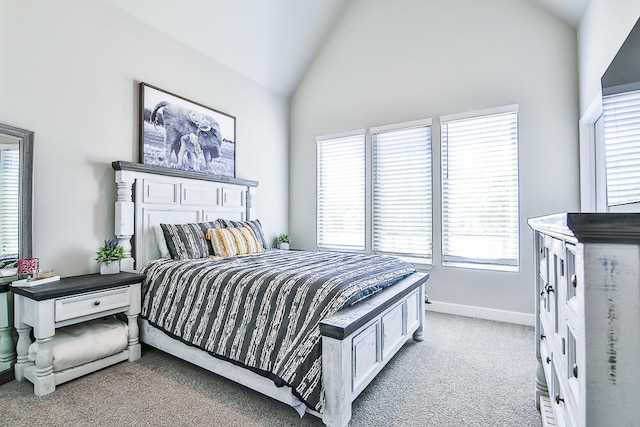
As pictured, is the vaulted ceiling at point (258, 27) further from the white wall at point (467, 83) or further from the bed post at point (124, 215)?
the bed post at point (124, 215)

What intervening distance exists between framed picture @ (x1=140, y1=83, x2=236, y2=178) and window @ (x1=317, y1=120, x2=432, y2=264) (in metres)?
1.47

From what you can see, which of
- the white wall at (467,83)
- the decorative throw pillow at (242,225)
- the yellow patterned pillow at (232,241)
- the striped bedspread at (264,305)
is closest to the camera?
the striped bedspread at (264,305)

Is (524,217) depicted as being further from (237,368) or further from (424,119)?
(237,368)

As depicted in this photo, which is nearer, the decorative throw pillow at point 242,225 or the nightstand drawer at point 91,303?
the nightstand drawer at point 91,303

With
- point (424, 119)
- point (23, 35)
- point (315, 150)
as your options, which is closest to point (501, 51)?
point (424, 119)

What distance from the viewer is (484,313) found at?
3500mm

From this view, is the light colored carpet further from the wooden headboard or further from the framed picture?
the framed picture

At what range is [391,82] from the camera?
414 cm

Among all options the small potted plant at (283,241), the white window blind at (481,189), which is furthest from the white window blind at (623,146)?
the small potted plant at (283,241)

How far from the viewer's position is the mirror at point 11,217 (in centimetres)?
221

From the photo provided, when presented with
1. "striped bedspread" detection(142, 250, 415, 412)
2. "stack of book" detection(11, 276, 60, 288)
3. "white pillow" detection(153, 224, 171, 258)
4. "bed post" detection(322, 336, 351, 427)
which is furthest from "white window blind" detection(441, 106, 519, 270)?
"stack of book" detection(11, 276, 60, 288)

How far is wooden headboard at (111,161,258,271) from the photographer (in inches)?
111

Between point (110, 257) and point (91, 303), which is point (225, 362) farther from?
point (110, 257)

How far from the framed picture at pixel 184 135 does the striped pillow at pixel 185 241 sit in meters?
0.75
